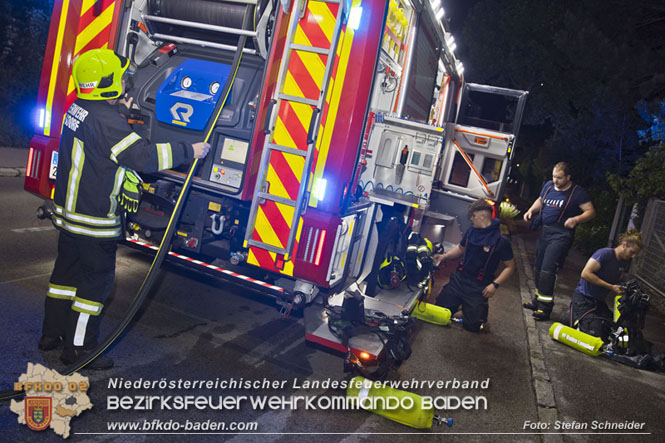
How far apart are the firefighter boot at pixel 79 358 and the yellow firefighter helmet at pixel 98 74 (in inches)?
61.8

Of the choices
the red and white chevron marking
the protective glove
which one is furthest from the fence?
the protective glove

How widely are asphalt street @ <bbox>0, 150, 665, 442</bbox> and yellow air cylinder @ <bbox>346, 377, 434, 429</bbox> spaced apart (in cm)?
Answer: 6

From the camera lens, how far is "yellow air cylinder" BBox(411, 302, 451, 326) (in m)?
5.53

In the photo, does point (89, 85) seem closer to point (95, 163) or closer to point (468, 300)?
point (95, 163)

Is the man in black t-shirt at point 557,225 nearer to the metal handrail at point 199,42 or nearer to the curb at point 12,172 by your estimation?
the metal handrail at point 199,42

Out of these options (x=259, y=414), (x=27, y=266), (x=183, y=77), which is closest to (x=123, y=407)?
(x=259, y=414)

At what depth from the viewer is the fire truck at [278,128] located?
3.71 m

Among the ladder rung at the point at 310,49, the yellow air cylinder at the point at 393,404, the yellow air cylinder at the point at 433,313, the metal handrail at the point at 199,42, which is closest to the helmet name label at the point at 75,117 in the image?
the ladder rung at the point at 310,49

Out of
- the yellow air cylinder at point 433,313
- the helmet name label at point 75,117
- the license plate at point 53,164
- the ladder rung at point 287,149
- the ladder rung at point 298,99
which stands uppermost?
the ladder rung at point 298,99

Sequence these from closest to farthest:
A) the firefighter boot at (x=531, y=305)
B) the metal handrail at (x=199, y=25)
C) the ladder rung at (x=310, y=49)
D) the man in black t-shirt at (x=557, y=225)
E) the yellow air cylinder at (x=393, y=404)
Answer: the yellow air cylinder at (x=393, y=404) → the ladder rung at (x=310, y=49) → the metal handrail at (x=199, y=25) → the man in black t-shirt at (x=557, y=225) → the firefighter boot at (x=531, y=305)

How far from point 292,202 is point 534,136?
3311 centimetres

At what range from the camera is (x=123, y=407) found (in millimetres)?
2902

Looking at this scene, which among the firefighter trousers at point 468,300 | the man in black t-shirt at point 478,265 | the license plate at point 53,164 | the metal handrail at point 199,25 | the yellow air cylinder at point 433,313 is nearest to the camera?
the metal handrail at point 199,25

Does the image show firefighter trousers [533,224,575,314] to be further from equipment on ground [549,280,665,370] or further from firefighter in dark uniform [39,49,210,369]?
firefighter in dark uniform [39,49,210,369]
